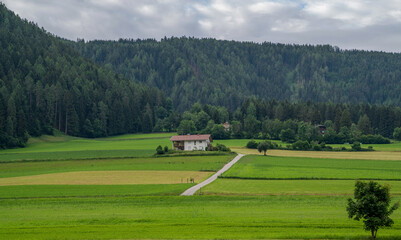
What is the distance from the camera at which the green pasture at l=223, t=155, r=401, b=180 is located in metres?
66.4

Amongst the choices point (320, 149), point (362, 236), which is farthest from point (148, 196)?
point (320, 149)

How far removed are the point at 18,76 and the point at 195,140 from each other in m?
96.3

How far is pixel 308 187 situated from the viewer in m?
55.3

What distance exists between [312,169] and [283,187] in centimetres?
2290

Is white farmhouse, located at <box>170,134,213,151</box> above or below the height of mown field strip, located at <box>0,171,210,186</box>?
above

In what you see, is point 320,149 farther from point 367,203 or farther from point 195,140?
point 367,203

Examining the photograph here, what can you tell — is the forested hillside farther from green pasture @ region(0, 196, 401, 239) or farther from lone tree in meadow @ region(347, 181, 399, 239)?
lone tree in meadow @ region(347, 181, 399, 239)

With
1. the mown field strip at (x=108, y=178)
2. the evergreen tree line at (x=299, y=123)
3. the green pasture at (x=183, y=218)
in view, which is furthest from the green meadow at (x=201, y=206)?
the evergreen tree line at (x=299, y=123)

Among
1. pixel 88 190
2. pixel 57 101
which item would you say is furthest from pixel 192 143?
pixel 57 101

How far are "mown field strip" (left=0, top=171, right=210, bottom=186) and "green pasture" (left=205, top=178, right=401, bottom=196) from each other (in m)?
6.96

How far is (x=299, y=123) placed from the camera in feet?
522

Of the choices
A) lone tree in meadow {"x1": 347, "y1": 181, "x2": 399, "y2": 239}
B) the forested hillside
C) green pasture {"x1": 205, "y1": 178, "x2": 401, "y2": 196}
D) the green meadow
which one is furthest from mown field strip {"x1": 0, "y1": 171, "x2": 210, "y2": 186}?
the forested hillside

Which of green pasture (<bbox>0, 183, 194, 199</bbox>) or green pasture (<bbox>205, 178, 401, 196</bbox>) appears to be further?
green pasture (<bbox>205, 178, 401, 196</bbox>)

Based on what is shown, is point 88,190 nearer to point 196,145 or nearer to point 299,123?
point 196,145
